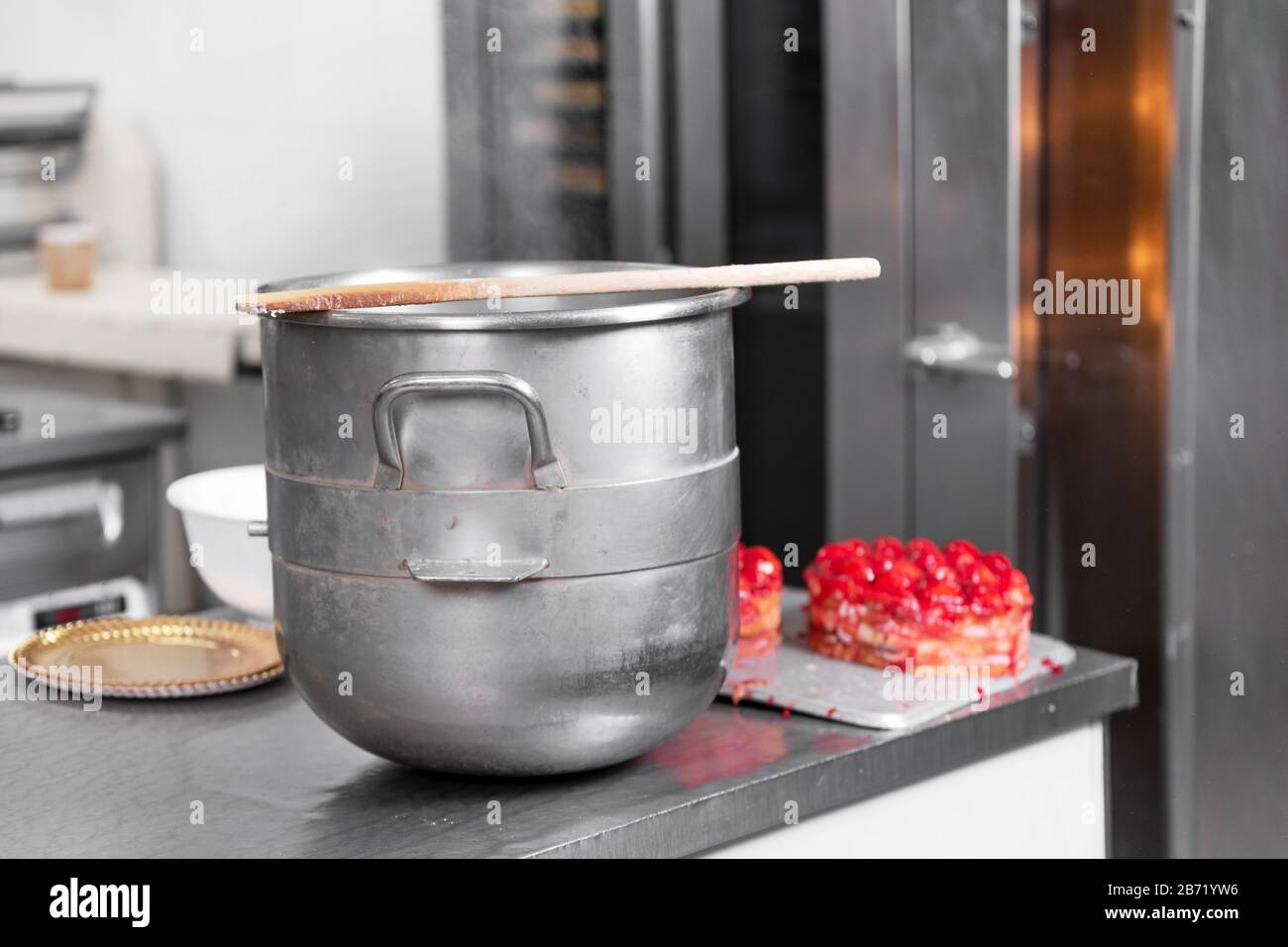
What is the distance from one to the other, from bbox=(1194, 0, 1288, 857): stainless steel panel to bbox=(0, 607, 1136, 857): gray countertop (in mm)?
1139

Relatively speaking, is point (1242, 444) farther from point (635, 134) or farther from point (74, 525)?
point (74, 525)

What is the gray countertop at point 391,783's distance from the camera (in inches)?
45.2

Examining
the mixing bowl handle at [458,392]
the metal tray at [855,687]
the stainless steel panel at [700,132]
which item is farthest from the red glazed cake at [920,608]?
the stainless steel panel at [700,132]

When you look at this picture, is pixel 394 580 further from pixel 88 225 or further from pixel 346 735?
pixel 88 225

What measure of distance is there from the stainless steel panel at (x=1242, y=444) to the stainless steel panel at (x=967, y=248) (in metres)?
0.34

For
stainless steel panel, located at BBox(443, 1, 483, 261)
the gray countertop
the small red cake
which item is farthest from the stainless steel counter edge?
stainless steel panel, located at BBox(443, 1, 483, 261)

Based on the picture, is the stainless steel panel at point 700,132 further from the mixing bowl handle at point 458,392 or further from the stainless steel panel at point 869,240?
the mixing bowl handle at point 458,392

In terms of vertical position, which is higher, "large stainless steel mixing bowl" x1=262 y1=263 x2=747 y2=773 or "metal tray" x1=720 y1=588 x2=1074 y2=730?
"large stainless steel mixing bowl" x1=262 y1=263 x2=747 y2=773

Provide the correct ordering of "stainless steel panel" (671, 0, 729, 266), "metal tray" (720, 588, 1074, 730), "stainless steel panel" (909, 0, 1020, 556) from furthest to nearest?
"stainless steel panel" (671, 0, 729, 266) < "stainless steel panel" (909, 0, 1020, 556) < "metal tray" (720, 588, 1074, 730)

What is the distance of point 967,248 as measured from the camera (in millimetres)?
A: 2756

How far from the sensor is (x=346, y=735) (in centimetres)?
122

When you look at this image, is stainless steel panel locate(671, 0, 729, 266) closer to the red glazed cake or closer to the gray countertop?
the red glazed cake

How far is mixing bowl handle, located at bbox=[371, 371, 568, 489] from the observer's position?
109 centimetres

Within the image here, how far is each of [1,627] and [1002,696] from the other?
6.35 feet
